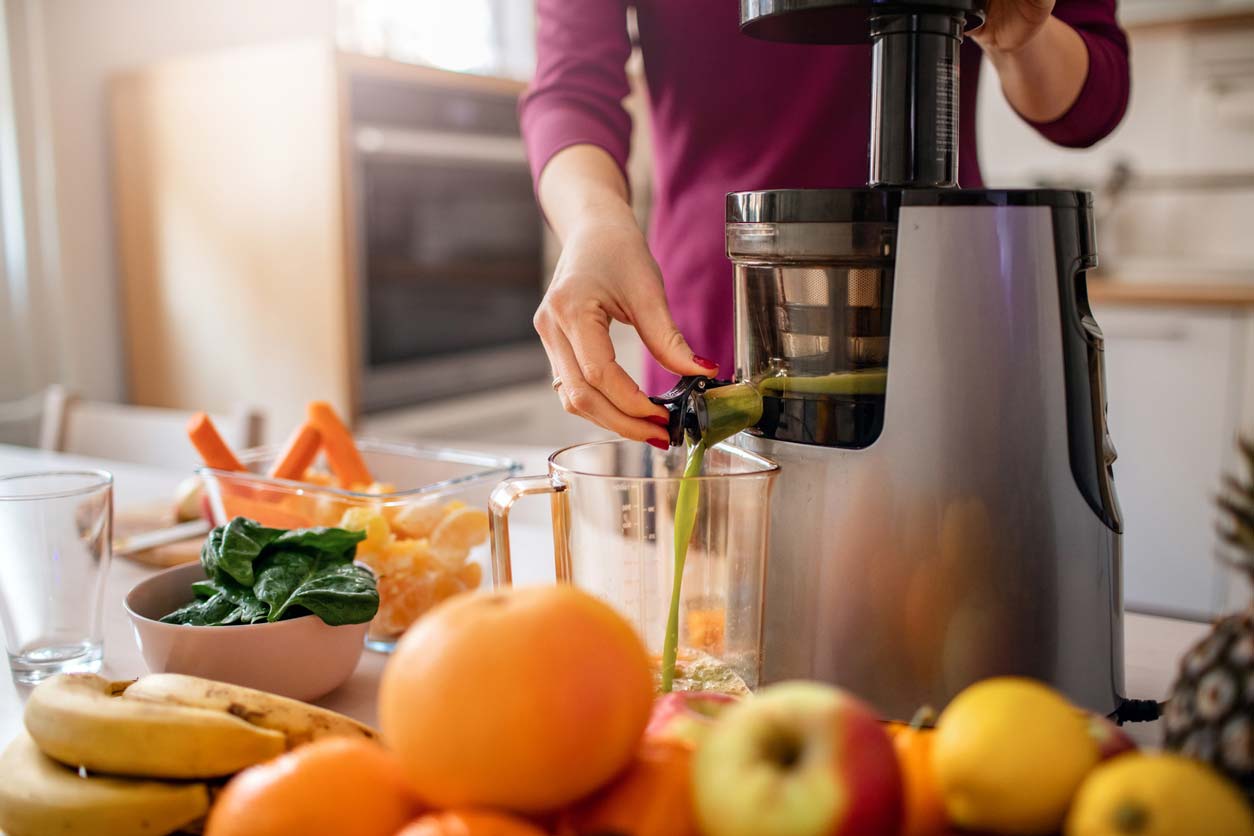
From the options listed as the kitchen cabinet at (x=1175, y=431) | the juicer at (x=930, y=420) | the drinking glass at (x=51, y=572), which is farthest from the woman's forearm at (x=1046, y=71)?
the kitchen cabinet at (x=1175, y=431)

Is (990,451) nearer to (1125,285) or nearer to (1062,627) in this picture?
(1062,627)

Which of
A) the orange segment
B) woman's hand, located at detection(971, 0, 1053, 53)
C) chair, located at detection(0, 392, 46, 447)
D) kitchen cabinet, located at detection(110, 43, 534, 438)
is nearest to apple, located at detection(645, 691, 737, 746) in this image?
the orange segment

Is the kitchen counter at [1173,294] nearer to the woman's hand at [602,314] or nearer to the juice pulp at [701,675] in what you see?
the woman's hand at [602,314]

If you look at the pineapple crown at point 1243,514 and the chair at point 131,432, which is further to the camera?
the chair at point 131,432

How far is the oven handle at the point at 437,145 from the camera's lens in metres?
2.20

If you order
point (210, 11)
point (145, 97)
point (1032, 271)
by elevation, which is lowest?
point (1032, 271)

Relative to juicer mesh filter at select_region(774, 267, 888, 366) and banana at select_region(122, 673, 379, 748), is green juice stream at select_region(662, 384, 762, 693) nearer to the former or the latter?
juicer mesh filter at select_region(774, 267, 888, 366)

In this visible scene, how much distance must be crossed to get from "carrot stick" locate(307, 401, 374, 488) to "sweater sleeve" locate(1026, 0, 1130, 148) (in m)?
0.67

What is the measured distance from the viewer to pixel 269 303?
7.50ft

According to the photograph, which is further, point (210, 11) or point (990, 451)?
point (210, 11)

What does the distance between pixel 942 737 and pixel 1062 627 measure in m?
0.25

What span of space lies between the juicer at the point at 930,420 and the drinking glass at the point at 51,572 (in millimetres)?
445

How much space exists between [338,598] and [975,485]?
364 millimetres

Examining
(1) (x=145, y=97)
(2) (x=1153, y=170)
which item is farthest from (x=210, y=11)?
(2) (x=1153, y=170)
